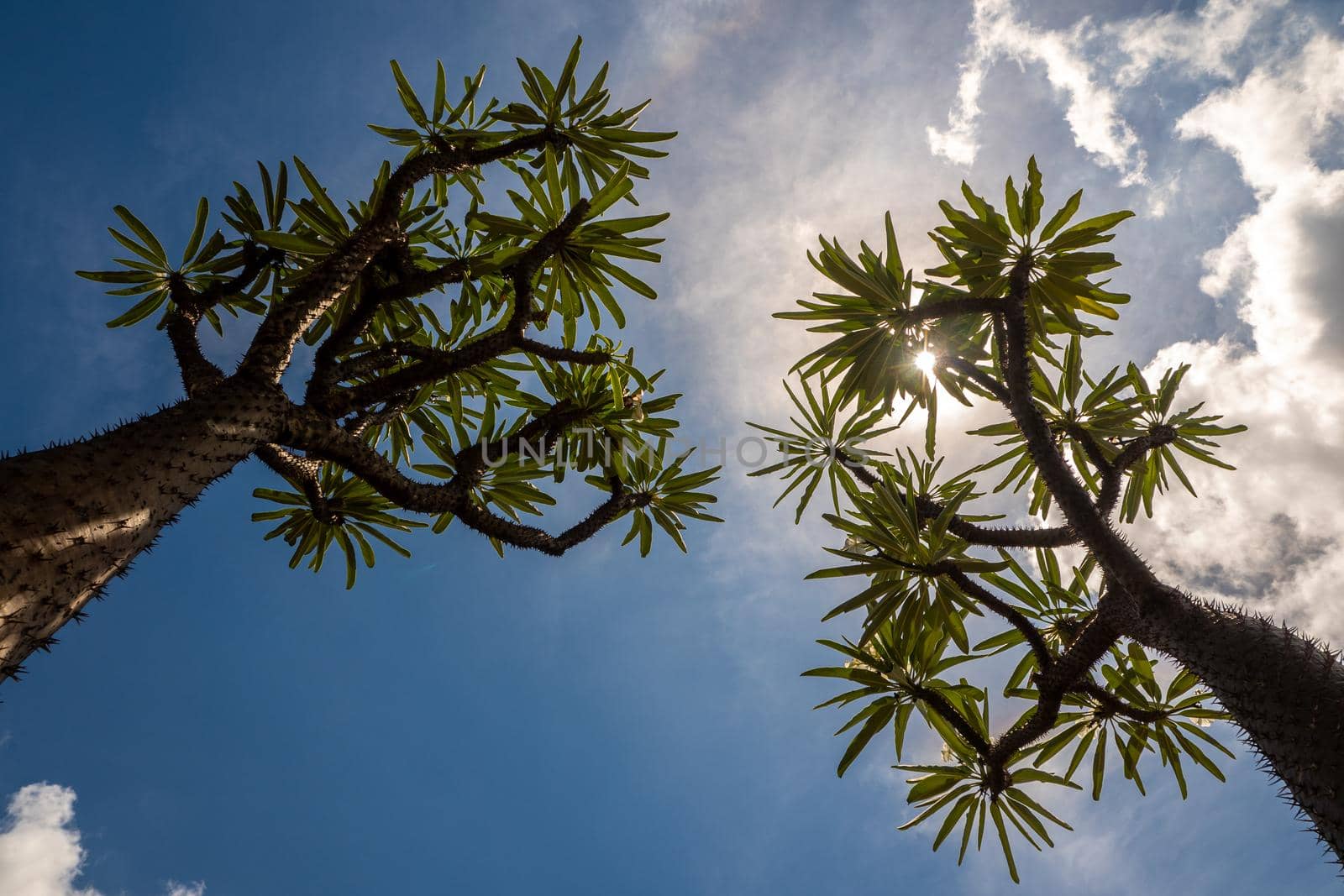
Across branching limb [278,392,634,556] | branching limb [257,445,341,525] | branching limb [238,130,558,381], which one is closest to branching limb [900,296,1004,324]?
branching limb [278,392,634,556]

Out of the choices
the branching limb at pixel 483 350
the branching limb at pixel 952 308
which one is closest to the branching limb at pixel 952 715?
the branching limb at pixel 952 308

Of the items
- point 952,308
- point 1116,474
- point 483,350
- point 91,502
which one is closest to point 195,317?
point 483,350

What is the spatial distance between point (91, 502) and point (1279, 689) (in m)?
3.39

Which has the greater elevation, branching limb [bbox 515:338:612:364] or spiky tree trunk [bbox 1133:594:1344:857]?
branching limb [bbox 515:338:612:364]

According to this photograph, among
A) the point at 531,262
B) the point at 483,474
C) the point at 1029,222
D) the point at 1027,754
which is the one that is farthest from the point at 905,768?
the point at 531,262

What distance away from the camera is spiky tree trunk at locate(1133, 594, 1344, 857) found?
1460 mm

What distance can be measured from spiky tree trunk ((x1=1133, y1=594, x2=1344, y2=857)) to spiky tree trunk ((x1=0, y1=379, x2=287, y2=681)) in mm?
3259

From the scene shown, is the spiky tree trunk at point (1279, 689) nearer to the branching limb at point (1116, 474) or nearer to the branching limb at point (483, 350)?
the branching limb at point (1116, 474)

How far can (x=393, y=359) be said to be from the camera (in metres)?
3.50

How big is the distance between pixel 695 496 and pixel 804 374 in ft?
4.73

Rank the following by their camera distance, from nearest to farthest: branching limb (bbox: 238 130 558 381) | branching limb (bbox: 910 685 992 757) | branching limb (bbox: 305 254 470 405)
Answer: branching limb (bbox: 238 130 558 381) < branching limb (bbox: 910 685 992 757) < branching limb (bbox: 305 254 470 405)

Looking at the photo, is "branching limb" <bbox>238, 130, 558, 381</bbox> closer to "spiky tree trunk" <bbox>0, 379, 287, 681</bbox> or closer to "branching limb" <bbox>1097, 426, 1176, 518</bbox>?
"spiky tree trunk" <bbox>0, 379, 287, 681</bbox>

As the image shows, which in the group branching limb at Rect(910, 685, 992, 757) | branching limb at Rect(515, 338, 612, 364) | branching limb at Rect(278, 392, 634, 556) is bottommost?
branching limb at Rect(910, 685, 992, 757)

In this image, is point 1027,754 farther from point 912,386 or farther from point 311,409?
point 311,409
